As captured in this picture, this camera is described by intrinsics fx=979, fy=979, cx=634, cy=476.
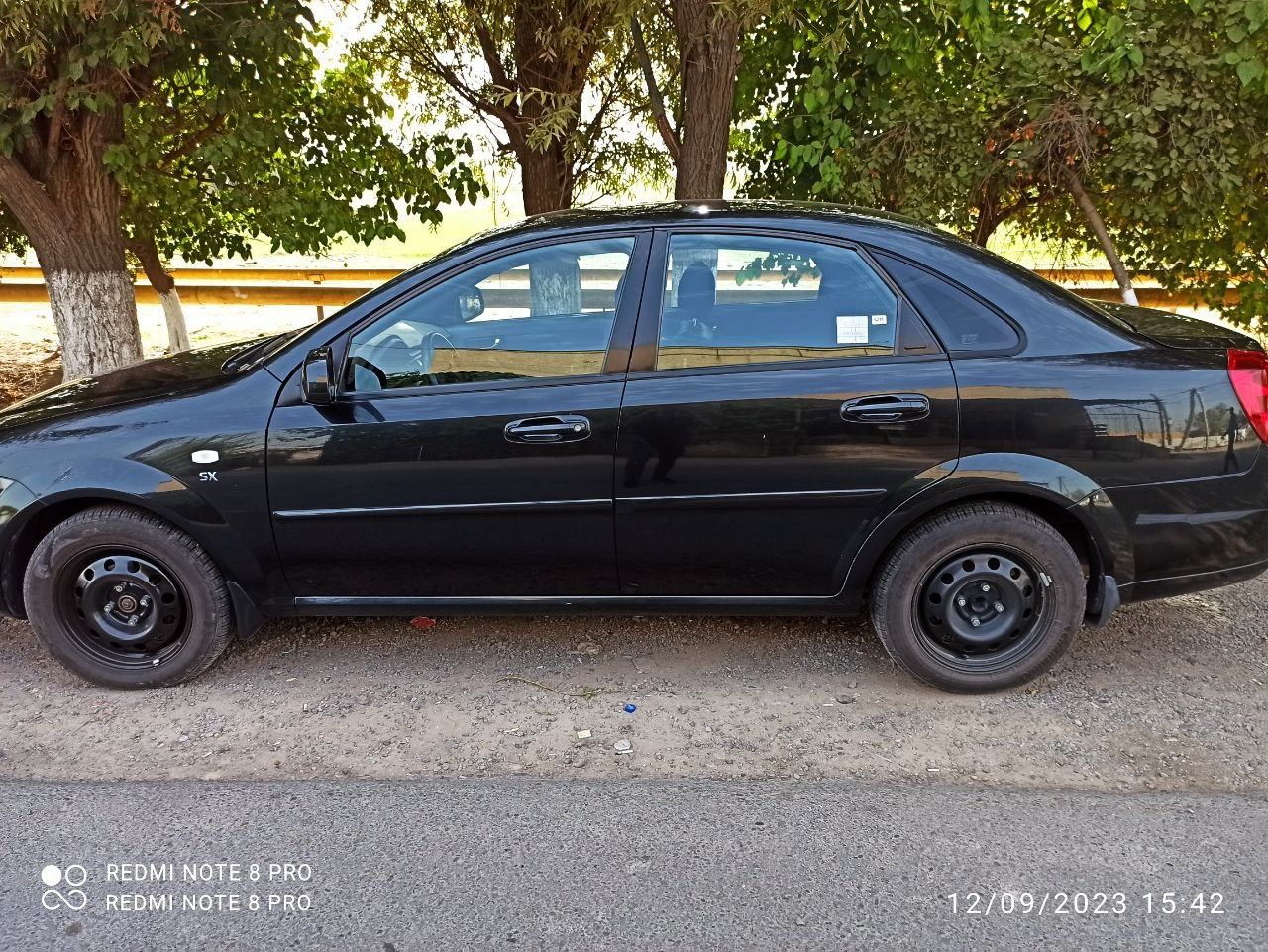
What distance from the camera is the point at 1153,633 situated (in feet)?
13.5

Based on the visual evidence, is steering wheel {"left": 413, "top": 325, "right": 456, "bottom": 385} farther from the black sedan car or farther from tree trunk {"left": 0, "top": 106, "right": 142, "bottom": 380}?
tree trunk {"left": 0, "top": 106, "right": 142, "bottom": 380}

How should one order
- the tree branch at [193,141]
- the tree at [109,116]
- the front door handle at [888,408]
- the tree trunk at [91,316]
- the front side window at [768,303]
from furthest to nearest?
the tree branch at [193,141]
the tree trunk at [91,316]
the tree at [109,116]
the front side window at [768,303]
the front door handle at [888,408]

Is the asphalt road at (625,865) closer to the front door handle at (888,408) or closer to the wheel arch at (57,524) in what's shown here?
the wheel arch at (57,524)

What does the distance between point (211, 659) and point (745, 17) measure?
405cm

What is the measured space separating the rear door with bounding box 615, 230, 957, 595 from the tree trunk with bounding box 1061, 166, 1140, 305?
3.63 m

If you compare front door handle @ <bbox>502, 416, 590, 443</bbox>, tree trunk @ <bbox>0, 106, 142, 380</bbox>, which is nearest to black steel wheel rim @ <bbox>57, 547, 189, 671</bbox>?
front door handle @ <bbox>502, 416, 590, 443</bbox>

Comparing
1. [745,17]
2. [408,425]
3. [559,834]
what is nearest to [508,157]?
[745,17]

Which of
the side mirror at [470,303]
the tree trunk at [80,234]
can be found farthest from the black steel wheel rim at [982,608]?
the tree trunk at [80,234]

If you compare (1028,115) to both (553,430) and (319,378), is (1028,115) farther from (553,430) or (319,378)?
(319,378)

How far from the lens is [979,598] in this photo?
358 centimetres

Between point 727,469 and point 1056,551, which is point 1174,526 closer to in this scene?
point 1056,551

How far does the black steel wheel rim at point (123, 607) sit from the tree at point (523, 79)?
156 inches

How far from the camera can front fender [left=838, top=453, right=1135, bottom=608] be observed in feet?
11.1

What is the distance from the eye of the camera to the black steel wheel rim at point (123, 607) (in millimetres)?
3645
